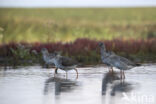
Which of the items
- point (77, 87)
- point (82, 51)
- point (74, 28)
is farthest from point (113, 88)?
point (74, 28)

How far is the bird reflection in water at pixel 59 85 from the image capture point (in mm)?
13879

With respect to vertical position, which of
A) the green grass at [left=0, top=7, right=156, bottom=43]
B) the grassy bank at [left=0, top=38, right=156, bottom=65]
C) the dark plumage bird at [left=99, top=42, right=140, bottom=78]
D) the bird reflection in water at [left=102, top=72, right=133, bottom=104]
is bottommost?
the bird reflection in water at [left=102, top=72, right=133, bottom=104]

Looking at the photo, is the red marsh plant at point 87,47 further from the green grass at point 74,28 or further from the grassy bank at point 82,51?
the green grass at point 74,28

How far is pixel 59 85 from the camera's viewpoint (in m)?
15.0

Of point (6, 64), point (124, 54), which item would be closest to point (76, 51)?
point (124, 54)

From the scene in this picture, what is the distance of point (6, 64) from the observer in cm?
2214

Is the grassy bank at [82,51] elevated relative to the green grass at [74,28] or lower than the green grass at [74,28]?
lower

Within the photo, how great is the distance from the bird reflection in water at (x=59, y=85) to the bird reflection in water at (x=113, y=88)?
3.40 feet

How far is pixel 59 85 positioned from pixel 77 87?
2.63 ft

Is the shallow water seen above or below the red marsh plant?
below

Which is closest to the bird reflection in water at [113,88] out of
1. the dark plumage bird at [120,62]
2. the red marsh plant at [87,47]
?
the dark plumage bird at [120,62]

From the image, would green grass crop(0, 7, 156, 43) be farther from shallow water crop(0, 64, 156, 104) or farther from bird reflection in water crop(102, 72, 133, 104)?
bird reflection in water crop(102, 72, 133, 104)

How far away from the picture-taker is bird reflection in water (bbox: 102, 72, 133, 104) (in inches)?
489

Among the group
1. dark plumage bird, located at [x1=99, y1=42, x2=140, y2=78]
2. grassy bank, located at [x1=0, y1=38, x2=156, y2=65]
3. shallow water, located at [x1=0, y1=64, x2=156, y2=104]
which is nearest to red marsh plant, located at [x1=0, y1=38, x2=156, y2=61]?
grassy bank, located at [x1=0, y1=38, x2=156, y2=65]
